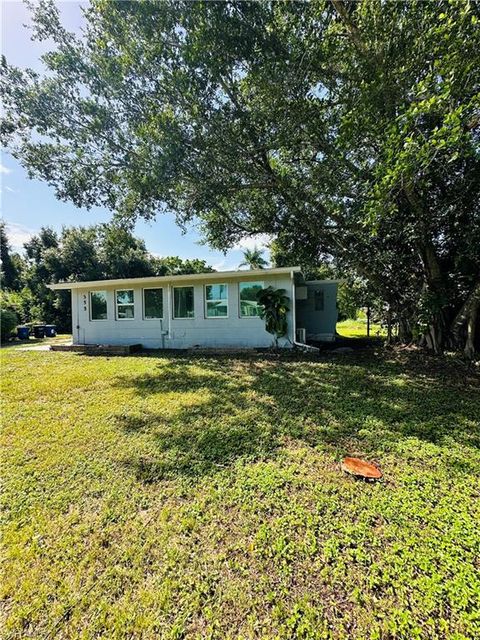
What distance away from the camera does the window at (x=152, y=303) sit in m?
10.7

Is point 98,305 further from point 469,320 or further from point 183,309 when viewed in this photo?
point 469,320

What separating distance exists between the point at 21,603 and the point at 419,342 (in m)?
9.79

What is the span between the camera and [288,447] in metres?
3.37

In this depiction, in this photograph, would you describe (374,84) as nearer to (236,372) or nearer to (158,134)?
(158,134)

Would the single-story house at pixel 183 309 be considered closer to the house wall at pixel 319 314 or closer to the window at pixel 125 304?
the window at pixel 125 304

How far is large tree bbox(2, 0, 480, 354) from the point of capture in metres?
4.61

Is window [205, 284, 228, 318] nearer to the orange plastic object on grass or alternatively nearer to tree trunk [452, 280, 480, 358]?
tree trunk [452, 280, 480, 358]

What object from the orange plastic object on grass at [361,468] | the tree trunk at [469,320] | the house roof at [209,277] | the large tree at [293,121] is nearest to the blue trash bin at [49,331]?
the house roof at [209,277]

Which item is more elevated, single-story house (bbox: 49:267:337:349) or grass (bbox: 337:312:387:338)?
single-story house (bbox: 49:267:337:349)

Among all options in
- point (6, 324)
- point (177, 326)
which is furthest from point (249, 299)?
point (6, 324)

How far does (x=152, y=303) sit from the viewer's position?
35.4ft

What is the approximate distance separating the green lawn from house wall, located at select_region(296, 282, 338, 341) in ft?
26.5

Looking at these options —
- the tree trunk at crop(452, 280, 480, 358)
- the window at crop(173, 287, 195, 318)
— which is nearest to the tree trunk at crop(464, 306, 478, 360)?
the tree trunk at crop(452, 280, 480, 358)

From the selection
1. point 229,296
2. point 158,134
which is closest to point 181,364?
point 229,296
